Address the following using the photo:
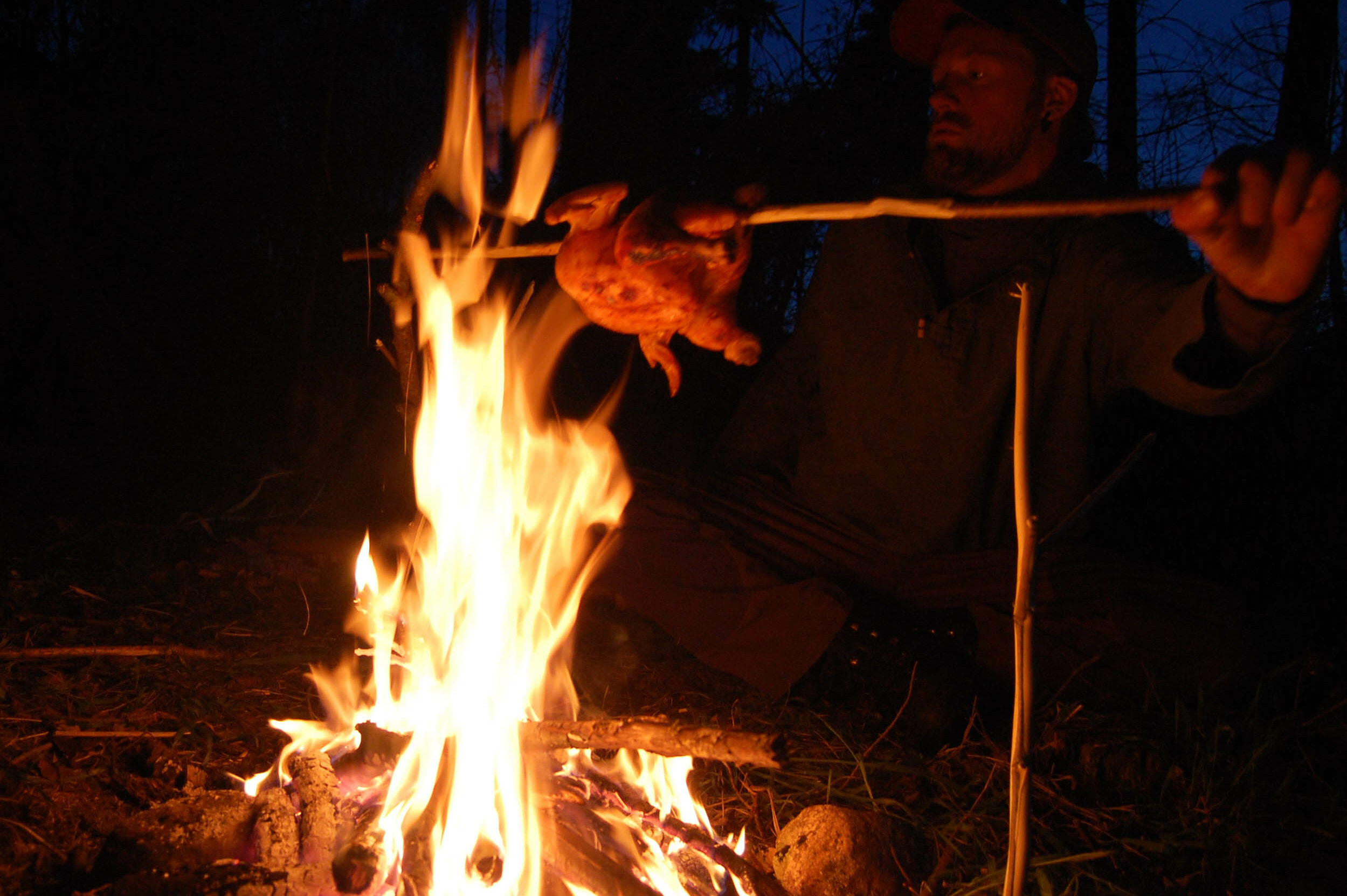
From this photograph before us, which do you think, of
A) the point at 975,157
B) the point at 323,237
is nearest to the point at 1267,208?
the point at 975,157

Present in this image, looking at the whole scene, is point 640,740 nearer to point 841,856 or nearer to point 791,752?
point 841,856

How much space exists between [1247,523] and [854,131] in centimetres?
374

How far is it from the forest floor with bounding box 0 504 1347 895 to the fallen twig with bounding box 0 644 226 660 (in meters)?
0.03

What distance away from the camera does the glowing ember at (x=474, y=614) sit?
6.63 feet

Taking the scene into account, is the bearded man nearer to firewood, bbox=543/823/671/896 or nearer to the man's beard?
the man's beard

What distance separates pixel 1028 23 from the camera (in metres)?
3.10

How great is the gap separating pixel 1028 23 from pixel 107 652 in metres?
4.14

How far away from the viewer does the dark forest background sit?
475cm

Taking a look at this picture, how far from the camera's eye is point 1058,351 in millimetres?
3209

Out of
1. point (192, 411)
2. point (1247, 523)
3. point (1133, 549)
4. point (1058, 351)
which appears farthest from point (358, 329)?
point (1247, 523)

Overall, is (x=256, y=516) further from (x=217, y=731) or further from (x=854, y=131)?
(x=854, y=131)

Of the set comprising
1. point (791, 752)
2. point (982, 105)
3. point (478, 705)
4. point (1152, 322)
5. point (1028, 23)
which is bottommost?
point (791, 752)

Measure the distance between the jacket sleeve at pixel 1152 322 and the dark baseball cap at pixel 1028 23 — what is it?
681 millimetres

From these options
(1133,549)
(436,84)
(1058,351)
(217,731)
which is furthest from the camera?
(436,84)
